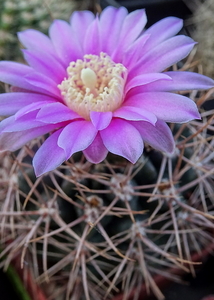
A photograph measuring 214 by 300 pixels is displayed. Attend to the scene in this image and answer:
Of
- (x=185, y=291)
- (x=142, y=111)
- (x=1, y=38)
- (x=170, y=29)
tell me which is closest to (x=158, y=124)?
(x=142, y=111)

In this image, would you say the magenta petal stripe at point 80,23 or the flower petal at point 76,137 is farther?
the magenta petal stripe at point 80,23

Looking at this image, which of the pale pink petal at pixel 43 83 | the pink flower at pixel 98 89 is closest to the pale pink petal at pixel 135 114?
the pink flower at pixel 98 89

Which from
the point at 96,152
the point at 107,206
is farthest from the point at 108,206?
the point at 96,152

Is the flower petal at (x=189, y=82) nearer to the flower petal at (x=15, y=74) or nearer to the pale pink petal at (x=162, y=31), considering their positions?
the pale pink petal at (x=162, y=31)

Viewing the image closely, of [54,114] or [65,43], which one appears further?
[65,43]

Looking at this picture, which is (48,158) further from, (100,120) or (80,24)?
(80,24)
